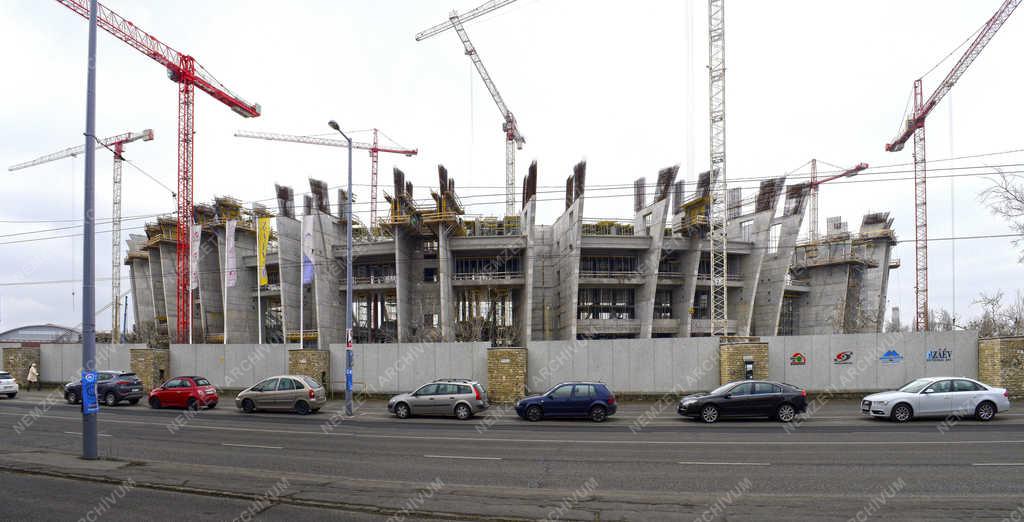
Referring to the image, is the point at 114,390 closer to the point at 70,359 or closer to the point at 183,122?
the point at 70,359

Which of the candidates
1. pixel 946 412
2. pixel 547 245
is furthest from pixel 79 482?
pixel 547 245

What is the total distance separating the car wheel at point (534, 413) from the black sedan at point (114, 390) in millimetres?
19798

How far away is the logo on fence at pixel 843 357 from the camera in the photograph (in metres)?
25.2

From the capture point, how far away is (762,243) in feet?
176

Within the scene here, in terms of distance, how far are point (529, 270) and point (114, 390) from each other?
29.7 meters

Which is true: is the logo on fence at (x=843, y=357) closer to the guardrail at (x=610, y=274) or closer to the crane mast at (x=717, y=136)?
the crane mast at (x=717, y=136)

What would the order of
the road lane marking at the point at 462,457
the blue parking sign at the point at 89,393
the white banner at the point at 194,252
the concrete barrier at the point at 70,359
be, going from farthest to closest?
the white banner at the point at 194,252
the concrete barrier at the point at 70,359
the road lane marking at the point at 462,457
the blue parking sign at the point at 89,393

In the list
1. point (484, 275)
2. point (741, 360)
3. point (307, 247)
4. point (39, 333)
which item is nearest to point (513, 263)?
point (484, 275)

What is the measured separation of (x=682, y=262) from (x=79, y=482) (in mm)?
51043

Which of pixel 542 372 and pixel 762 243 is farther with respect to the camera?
pixel 762 243

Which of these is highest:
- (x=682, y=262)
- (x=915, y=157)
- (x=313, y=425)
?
(x=915, y=157)

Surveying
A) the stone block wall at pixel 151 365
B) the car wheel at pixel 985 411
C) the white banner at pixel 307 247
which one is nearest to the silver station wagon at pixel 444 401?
the car wheel at pixel 985 411

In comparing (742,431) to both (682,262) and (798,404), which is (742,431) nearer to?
(798,404)

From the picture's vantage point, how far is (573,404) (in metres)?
21.0
